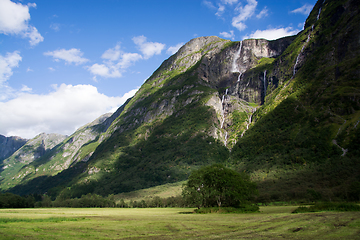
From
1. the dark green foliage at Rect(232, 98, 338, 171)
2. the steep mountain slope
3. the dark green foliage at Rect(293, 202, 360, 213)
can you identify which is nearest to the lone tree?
the dark green foliage at Rect(293, 202, 360, 213)

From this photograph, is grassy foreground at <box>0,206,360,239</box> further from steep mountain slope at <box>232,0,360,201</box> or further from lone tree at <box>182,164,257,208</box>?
steep mountain slope at <box>232,0,360,201</box>

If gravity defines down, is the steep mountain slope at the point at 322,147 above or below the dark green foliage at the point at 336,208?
above

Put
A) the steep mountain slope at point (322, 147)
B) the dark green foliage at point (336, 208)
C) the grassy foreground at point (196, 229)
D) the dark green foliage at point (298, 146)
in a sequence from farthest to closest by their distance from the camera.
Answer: the dark green foliage at point (298, 146), the steep mountain slope at point (322, 147), the dark green foliage at point (336, 208), the grassy foreground at point (196, 229)

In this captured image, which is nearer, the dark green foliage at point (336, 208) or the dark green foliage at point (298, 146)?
the dark green foliage at point (336, 208)

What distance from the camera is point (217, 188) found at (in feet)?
227

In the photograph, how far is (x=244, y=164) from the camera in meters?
199

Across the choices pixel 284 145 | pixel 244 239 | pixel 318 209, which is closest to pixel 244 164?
pixel 284 145

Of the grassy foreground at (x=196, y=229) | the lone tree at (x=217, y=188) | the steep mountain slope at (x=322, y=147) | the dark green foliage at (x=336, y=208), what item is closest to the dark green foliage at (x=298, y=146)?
the steep mountain slope at (x=322, y=147)

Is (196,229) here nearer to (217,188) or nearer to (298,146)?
(217,188)

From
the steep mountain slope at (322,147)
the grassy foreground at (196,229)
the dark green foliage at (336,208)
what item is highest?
the steep mountain slope at (322,147)

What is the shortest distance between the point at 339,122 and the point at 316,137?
2009 centimetres

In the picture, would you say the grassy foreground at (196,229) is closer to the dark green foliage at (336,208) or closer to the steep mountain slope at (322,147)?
the dark green foliage at (336,208)

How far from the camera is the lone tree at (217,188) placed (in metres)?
66.4

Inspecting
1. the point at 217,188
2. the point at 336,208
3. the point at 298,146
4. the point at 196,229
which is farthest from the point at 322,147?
the point at 196,229
